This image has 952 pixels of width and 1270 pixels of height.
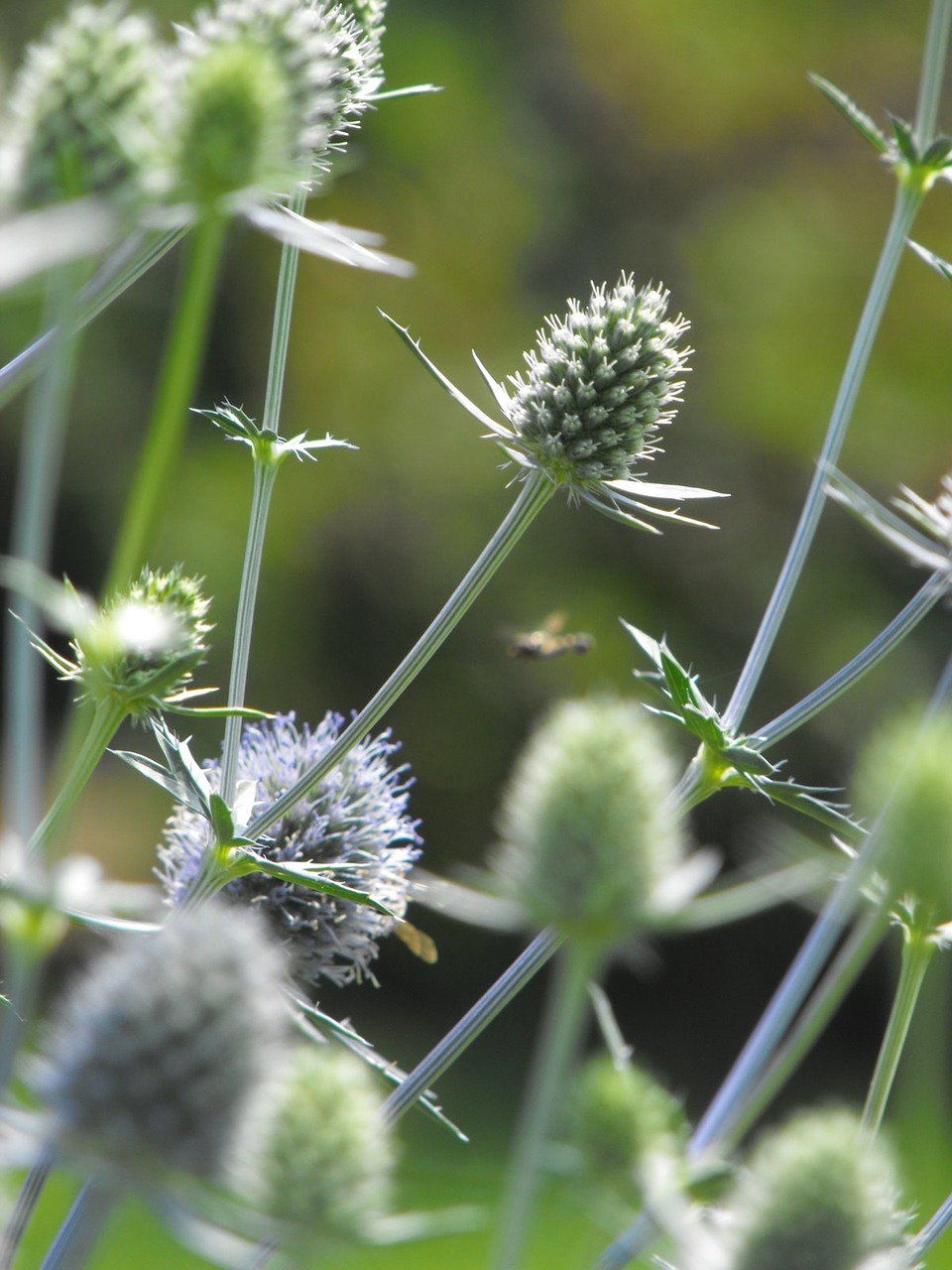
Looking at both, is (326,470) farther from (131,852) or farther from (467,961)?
(467,961)

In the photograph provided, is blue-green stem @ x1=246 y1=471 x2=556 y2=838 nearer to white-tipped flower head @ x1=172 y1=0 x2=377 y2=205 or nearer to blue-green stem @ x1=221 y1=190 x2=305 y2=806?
blue-green stem @ x1=221 y1=190 x2=305 y2=806

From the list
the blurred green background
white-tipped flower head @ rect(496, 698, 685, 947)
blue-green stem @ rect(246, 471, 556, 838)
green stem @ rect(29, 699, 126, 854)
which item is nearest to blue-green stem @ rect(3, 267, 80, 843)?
green stem @ rect(29, 699, 126, 854)

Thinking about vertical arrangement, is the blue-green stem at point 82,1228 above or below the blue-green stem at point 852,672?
below

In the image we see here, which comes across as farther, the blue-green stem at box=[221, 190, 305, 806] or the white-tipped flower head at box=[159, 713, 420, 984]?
the white-tipped flower head at box=[159, 713, 420, 984]

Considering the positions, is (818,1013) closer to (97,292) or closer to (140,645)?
(140,645)

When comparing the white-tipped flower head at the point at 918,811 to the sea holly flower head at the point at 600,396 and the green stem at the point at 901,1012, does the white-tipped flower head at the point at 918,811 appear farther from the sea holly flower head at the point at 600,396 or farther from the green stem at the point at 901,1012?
the sea holly flower head at the point at 600,396

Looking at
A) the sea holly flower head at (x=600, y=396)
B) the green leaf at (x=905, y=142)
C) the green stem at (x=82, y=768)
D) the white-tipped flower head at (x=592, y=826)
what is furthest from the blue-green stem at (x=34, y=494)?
the green leaf at (x=905, y=142)
